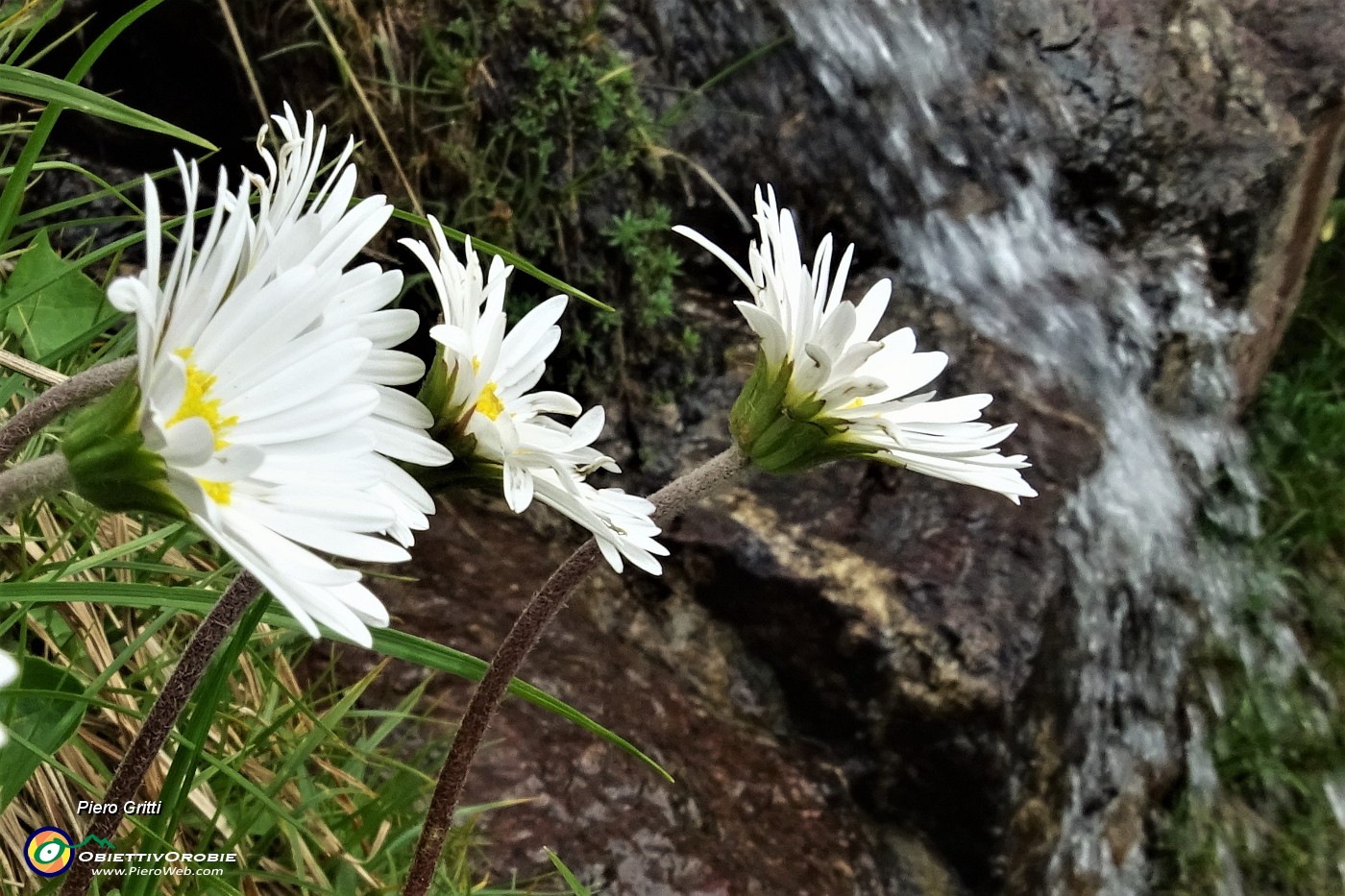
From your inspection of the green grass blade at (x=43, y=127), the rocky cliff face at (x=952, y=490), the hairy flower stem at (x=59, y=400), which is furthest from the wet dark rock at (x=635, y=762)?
the hairy flower stem at (x=59, y=400)

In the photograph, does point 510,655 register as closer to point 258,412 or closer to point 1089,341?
point 258,412

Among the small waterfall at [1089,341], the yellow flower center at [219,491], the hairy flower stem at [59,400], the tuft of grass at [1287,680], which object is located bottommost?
the tuft of grass at [1287,680]

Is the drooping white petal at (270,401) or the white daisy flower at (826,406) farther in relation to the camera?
the white daisy flower at (826,406)

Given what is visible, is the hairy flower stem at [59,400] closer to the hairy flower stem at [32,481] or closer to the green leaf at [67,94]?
the hairy flower stem at [32,481]

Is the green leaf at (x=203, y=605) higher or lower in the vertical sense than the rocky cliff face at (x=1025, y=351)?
higher

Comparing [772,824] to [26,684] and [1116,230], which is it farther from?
[1116,230]

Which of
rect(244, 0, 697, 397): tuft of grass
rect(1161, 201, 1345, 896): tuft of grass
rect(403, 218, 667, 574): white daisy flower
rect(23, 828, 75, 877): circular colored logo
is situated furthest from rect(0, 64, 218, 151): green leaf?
rect(1161, 201, 1345, 896): tuft of grass
